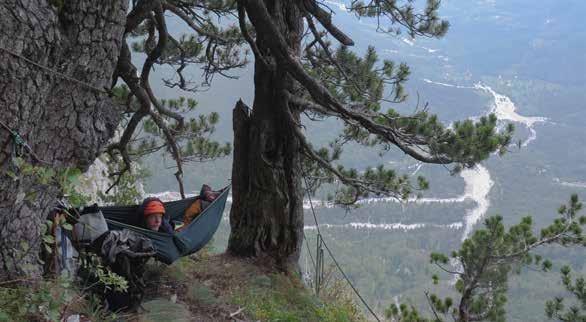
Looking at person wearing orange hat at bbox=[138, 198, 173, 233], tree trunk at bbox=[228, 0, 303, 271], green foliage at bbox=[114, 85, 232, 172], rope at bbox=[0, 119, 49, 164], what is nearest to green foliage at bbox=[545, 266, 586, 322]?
tree trunk at bbox=[228, 0, 303, 271]

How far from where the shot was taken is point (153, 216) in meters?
3.45

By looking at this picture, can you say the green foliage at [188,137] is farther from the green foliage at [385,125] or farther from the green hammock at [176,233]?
the green foliage at [385,125]

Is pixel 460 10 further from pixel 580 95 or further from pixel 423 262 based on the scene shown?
pixel 423 262

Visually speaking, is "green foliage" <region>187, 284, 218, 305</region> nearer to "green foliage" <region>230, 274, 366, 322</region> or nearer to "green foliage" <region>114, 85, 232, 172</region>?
"green foliage" <region>230, 274, 366, 322</region>

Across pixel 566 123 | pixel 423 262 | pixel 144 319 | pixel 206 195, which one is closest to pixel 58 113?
pixel 144 319

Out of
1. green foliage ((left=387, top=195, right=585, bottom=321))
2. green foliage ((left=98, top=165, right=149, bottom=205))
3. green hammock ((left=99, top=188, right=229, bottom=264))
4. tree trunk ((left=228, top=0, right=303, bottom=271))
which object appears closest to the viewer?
green hammock ((left=99, top=188, right=229, bottom=264))

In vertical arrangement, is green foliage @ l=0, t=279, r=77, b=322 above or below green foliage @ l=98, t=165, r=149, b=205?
below

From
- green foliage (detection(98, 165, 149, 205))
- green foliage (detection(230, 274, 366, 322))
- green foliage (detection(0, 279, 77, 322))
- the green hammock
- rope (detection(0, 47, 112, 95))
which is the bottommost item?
green foliage (detection(230, 274, 366, 322))

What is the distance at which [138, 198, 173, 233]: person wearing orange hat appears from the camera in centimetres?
344

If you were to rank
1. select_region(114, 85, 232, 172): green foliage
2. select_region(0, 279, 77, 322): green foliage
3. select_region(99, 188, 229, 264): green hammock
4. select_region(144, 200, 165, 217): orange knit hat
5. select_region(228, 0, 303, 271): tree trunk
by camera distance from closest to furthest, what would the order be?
select_region(0, 279, 77, 322): green foliage < select_region(99, 188, 229, 264): green hammock < select_region(144, 200, 165, 217): orange knit hat < select_region(228, 0, 303, 271): tree trunk < select_region(114, 85, 232, 172): green foliage

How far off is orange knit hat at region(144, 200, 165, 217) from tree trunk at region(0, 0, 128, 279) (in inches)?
49.8

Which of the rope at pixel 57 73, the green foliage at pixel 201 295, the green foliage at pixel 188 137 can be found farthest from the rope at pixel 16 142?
the green foliage at pixel 188 137

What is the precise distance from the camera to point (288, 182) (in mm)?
4375

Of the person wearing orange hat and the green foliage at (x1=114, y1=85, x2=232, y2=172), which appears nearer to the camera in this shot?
the person wearing orange hat
